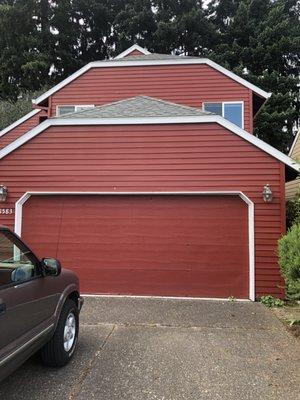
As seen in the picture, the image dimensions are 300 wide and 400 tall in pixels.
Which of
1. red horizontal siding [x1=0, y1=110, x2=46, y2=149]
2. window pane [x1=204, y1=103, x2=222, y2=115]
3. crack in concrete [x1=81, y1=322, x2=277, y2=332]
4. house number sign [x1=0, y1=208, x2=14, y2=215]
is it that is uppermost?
window pane [x1=204, y1=103, x2=222, y2=115]

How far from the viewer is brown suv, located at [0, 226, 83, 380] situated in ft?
12.1

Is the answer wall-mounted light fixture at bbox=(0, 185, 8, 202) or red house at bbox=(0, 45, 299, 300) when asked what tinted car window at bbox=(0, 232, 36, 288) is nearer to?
red house at bbox=(0, 45, 299, 300)

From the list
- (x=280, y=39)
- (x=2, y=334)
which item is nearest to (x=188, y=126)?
(x=2, y=334)

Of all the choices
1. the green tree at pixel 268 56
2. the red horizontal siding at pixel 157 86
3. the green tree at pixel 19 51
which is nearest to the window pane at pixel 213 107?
the red horizontal siding at pixel 157 86

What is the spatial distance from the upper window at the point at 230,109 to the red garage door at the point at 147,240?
18.4 ft

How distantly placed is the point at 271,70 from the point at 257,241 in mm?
21938

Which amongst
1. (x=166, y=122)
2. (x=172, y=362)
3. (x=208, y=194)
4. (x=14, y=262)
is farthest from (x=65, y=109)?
(x=172, y=362)

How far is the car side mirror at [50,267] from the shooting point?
15.4ft

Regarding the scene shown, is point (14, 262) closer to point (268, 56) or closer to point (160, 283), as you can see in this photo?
point (160, 283)

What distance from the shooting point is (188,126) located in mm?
9289

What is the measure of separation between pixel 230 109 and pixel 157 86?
2623 mm

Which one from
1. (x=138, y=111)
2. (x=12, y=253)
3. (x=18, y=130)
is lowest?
(x=12, y=253)

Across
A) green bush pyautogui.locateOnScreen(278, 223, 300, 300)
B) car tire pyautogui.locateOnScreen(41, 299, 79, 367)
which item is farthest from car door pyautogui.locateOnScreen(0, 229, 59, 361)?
green bush pyautogui.locateOnScreen(278, 223, 300, 300)

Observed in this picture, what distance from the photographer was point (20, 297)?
392cm
